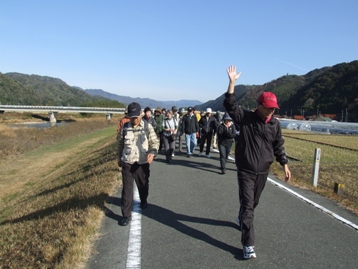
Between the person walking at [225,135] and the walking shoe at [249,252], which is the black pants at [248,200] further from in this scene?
the person walking at [225,135]

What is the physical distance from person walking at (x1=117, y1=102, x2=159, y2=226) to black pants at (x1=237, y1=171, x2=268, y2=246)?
1640mm

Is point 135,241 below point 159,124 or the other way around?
below

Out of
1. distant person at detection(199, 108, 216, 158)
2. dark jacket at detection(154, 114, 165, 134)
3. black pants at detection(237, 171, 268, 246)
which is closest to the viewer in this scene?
black pants at detection(237, 171, 268, 246)

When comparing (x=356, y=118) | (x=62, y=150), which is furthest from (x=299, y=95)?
(x=62, y=150)

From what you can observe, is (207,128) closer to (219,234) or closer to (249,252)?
(219,234)

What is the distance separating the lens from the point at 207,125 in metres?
13.0

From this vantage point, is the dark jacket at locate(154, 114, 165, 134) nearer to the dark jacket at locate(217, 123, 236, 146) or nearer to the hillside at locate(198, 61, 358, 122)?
the dark jacket at locate(217, 123, 236, 146)

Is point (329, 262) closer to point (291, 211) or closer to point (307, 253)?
point (307, 253)

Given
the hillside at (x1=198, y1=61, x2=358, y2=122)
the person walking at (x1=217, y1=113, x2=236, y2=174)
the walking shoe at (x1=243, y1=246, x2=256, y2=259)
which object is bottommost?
the walking shoe at (x1=243, y1=246, x2=256, y2=259)

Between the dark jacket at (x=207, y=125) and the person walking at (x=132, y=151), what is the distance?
768cm

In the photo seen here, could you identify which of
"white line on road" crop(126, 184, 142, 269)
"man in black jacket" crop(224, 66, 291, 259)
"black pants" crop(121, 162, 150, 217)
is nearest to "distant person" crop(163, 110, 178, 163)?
"white line on road" crop(126, 184, 142, 269)

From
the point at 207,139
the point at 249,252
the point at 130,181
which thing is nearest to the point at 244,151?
the point at 249,252

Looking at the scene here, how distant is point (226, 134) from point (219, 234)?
4810mm

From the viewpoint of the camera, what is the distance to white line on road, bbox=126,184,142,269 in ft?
11.6
